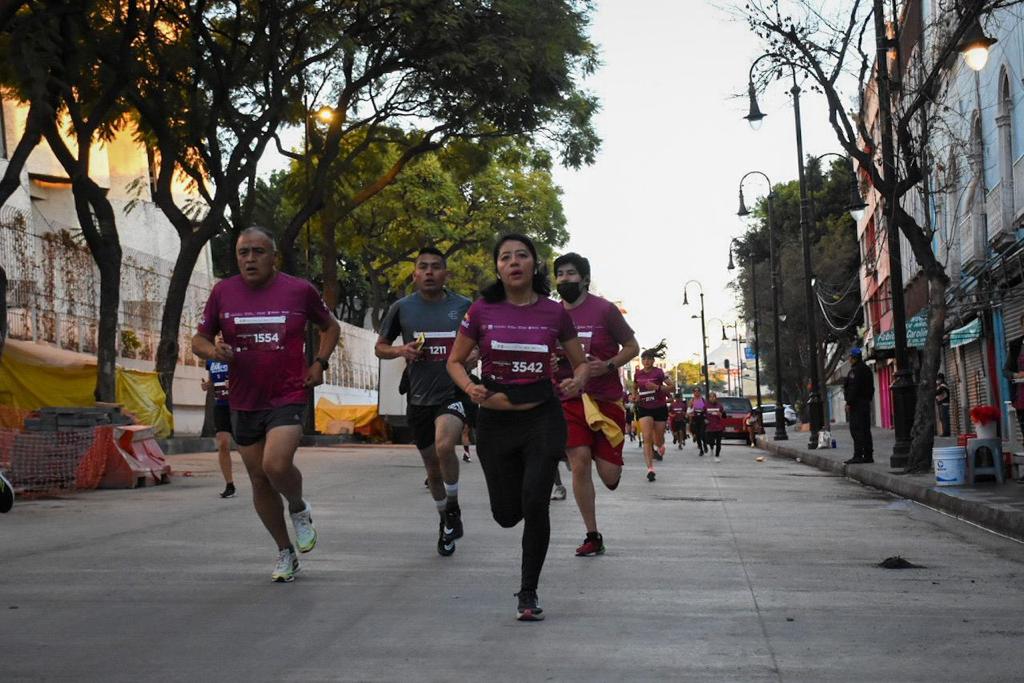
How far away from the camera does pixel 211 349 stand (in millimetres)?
7805

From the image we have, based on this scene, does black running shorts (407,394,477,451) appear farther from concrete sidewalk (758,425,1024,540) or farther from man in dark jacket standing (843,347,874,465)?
man in dark jacket standing (843,347,874,465)

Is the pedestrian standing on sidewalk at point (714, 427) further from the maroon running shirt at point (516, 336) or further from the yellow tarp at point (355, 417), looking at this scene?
the maroon running shirt at point (516, 336)

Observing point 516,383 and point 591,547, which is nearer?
point 516,383

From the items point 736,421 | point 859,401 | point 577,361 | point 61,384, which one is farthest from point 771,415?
point 577,361

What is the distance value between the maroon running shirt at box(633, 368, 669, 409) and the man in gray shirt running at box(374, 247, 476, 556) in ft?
34.3

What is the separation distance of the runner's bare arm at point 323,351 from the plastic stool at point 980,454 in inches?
374

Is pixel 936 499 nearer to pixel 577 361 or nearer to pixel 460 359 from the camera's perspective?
pixel 577 361

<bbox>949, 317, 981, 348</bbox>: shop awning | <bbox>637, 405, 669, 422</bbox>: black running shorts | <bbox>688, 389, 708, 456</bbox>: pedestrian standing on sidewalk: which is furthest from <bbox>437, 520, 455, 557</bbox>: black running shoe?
<bbox>949, 317, 981, 348</bbox>: shop awning

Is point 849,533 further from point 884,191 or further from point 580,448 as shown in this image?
point 884,191

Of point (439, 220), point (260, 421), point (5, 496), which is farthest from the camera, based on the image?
point (439, 220)

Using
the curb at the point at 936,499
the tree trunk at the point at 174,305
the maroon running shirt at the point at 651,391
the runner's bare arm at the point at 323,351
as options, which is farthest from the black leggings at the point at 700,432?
the runner's bare arm at the point at 323,351

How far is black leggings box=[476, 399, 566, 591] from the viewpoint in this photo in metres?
6.87

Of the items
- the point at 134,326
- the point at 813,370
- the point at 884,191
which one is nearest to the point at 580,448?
the point at 884,191

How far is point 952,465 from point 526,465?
996 cm
